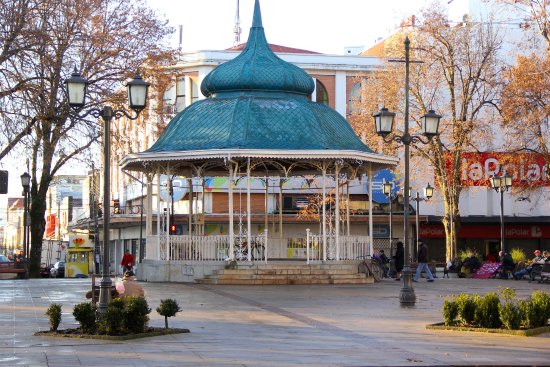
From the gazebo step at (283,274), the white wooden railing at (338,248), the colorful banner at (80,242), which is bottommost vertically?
the gazebo step at (283,274)

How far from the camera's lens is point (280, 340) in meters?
15.9

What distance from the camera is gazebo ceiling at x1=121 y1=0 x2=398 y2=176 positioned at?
31.8 meters

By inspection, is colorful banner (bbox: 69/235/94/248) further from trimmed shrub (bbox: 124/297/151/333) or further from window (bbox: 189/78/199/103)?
trimmed shrub (bbox: 124/297/151/333)

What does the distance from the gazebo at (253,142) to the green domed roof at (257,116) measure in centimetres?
3

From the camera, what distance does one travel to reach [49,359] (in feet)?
44.4

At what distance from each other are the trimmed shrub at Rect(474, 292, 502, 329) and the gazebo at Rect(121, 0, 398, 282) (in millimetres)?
14363

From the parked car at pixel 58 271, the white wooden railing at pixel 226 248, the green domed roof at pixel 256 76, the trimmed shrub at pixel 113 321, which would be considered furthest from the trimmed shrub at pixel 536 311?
the parked car at pixel 58 271

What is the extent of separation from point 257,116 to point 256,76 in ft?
5.84

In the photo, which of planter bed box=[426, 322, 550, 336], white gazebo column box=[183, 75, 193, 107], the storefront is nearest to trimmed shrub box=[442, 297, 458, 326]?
planter bed box=[426, 322, 550, 336]

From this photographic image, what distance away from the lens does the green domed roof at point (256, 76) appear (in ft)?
112

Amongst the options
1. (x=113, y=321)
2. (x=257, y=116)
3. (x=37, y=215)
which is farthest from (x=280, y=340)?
(x=37, y=215)

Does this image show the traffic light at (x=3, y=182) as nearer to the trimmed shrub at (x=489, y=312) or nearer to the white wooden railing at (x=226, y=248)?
the white wooden railing at (x=226, y=248)

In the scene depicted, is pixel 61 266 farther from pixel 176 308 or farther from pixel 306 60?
pixel 176 308

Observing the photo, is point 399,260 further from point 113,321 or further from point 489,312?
point 113,321
